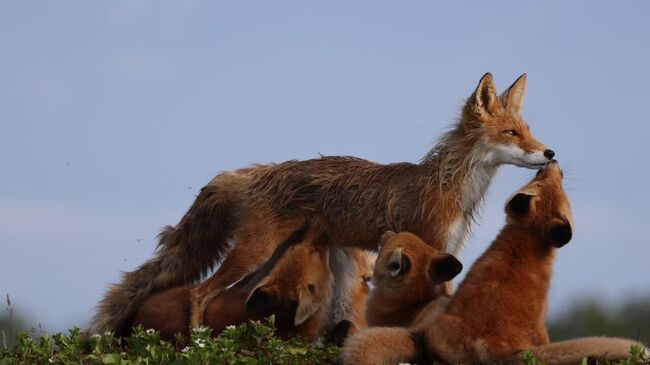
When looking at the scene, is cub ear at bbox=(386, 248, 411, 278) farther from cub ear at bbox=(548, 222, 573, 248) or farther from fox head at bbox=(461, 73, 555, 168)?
fox head at bbox=(461, 73, 555, 168)

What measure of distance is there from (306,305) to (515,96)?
3.23m

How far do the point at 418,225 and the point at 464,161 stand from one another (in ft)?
2.65

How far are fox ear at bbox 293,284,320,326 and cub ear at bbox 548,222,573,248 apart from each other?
2.60 m

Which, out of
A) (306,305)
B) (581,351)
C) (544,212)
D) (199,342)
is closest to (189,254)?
(306,305)

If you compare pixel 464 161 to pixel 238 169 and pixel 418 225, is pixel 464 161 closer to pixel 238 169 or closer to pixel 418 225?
pixel 418 225

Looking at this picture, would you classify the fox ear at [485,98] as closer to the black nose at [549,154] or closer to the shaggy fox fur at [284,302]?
the black nose at [549,154]

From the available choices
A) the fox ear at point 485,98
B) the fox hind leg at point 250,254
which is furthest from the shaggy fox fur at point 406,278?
the fox ear at point 485,98

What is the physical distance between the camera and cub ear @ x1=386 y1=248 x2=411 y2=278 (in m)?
8.84

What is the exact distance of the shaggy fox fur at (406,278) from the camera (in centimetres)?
886

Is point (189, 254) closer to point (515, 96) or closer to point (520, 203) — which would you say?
point (515, 96)

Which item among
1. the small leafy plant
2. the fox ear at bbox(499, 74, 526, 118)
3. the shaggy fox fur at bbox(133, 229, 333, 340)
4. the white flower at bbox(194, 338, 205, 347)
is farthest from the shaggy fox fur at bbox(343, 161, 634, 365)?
the fox ear at bbox(499, 74, 526, 118)

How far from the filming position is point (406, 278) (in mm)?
8852

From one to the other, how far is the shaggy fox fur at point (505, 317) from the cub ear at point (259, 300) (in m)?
1.96

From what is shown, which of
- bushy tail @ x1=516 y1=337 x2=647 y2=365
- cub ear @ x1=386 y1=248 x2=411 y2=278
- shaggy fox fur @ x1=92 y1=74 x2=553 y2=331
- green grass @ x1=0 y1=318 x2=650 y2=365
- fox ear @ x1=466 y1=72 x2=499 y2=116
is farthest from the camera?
fox ear @ x1=466 y1=72 x2=499 y2=116
